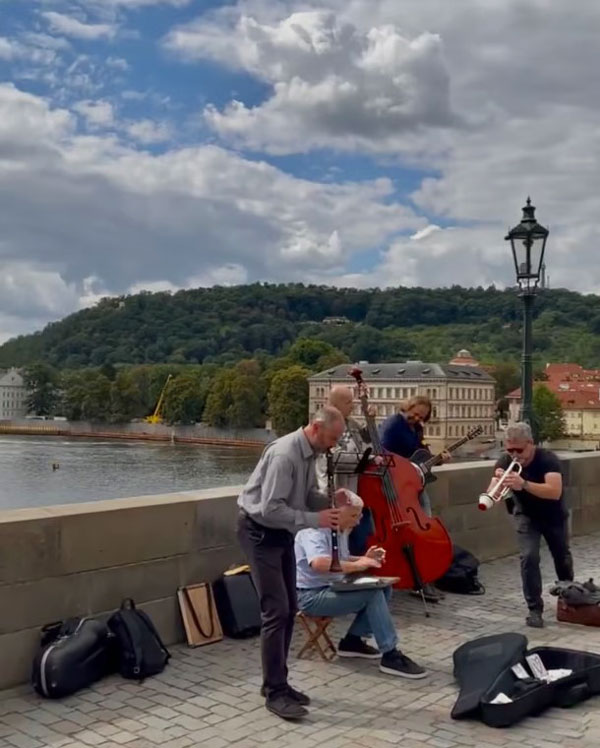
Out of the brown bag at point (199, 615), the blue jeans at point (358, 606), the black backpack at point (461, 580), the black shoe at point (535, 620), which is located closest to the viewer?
the blue jeans at point (358, 606)

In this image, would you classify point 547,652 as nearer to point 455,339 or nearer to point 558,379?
point 558,379

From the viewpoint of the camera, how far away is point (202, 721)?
4.60m

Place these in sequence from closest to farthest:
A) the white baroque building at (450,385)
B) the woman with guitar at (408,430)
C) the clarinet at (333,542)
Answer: the clarinet at (333,542) < the woman with guitar at (408,430) < the white baroque building at (450,385)

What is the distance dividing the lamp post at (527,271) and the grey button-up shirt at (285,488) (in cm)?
560

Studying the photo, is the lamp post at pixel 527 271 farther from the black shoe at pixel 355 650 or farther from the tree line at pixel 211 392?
the tree line at pixel 211 392

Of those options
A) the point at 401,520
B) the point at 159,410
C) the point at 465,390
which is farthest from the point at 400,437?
the point at 159,410

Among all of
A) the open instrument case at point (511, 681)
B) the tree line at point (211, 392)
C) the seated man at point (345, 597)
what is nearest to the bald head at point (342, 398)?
the seated man at point (345, 597)

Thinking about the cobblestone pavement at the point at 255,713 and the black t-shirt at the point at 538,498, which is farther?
the black t-shirt at the point at 538,498

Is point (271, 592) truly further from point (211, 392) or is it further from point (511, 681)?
point (211, 392)

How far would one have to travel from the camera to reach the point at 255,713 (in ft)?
15.5

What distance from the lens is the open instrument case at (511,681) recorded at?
4.61 meters

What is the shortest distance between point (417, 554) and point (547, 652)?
1.57 m

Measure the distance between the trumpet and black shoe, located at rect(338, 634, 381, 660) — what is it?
1.15m

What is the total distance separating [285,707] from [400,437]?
296cm
